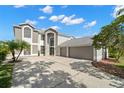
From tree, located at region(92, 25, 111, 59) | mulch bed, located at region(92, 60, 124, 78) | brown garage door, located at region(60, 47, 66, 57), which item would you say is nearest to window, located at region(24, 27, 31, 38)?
brown garage door, located at region(60, 47, 66, 57)

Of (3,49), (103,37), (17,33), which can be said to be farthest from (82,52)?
(17,33)

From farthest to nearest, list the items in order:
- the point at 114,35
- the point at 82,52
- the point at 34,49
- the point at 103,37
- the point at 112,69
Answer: the point at 34,49, the point at 82,52, the point at 103,37, the point at 112,69, the point at 114,35

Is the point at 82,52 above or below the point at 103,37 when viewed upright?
below

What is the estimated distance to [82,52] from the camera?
2648 centimetres

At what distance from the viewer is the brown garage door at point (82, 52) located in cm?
2445

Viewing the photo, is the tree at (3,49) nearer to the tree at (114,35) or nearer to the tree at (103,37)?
the tree at (103,37)

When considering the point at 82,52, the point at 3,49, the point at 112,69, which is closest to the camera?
the point at 112,69

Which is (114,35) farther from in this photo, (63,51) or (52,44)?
(52,44)

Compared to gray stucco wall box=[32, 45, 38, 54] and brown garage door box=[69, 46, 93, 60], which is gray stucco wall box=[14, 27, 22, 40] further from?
brown garage door box=[69, 46, 93, 60]
